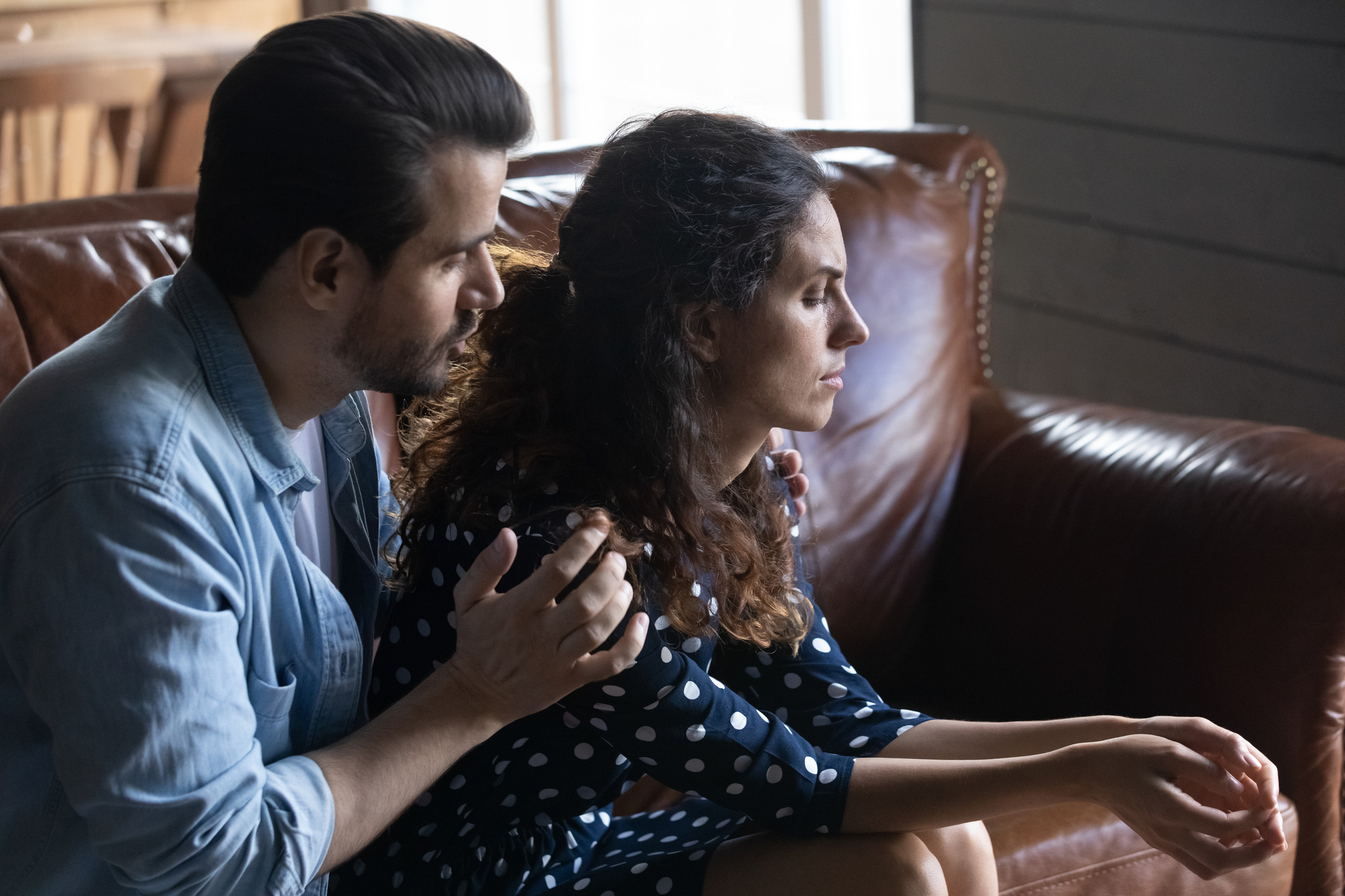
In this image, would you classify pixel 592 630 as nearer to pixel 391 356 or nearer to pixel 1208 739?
pixel 391 356

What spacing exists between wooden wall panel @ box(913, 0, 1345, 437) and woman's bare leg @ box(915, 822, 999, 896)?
1.16 metres

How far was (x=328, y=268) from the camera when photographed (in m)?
0.88

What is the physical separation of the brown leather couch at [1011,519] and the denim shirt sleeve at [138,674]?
0.53 meters

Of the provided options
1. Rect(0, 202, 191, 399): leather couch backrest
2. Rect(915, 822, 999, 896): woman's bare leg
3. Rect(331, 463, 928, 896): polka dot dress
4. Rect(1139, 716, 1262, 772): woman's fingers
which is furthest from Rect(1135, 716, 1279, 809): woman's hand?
Rect(0, 202, 191, 399): leather couch backrest

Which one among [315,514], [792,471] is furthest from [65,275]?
[792,471]

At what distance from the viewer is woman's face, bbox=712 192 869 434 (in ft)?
3.60

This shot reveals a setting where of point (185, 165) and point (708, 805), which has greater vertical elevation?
point (185, 165)

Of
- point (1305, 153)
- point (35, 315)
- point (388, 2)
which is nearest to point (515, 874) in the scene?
point (35, 315)

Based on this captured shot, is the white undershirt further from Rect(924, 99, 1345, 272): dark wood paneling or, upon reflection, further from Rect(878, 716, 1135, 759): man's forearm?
Rect(924, 99, 1345, 272): dark wood paneling

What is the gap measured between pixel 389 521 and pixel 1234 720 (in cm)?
89

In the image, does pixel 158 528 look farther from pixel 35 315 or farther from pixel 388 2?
pixel 388 2

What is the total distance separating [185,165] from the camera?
3992 mm

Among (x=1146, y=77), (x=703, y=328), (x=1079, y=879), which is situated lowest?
(x=1079, y=879)

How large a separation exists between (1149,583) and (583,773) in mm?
726
